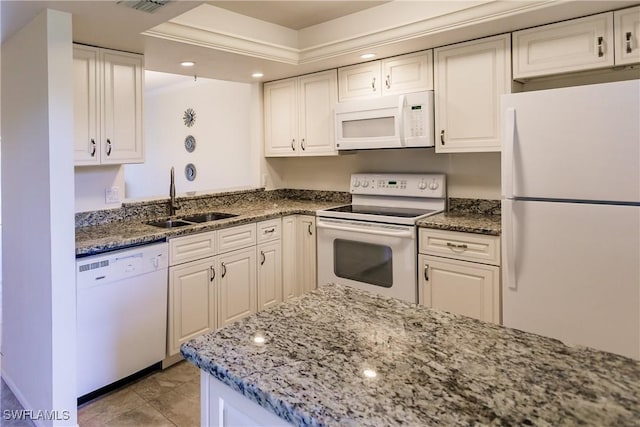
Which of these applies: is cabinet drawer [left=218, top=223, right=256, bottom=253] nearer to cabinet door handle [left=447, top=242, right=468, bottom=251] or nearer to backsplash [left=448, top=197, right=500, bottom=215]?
cabinet door handle [left=447, top=242, right=468, bottom=251]

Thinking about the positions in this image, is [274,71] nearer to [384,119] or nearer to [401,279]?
[384,119]

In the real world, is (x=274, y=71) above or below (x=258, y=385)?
above

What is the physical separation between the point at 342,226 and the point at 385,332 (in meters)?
2.09

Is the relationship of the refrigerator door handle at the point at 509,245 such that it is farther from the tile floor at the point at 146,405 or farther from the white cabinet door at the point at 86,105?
the white cabinet door at the point at 86,105

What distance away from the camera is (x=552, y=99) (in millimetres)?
2076

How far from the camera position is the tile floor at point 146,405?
2.17 m

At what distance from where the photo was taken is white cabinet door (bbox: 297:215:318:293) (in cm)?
347

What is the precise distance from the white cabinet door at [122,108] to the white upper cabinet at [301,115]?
135 centimetres

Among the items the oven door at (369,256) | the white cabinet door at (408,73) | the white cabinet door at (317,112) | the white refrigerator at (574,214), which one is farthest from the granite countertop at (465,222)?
the white cabinet door at (317,112)

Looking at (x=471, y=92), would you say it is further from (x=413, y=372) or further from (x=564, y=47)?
(x=413, y=372)

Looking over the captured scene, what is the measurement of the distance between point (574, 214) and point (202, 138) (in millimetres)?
4453

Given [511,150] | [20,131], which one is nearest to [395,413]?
[511,150]

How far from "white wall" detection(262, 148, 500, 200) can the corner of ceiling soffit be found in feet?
3.07

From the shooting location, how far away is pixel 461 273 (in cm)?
266
